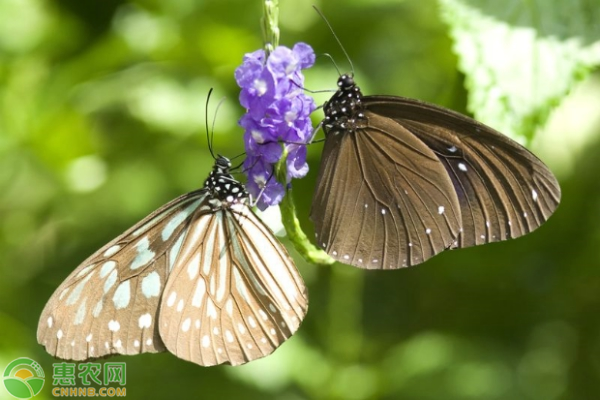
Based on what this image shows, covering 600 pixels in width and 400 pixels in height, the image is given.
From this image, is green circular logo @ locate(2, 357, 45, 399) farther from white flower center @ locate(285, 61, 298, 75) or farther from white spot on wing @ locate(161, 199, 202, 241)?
white flower center @ locate(285, 61, 298, 75)

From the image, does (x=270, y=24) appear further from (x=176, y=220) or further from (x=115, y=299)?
(x=115, y=299)

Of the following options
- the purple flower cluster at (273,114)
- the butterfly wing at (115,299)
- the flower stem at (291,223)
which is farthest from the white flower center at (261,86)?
the butterfly wing at (115,299)

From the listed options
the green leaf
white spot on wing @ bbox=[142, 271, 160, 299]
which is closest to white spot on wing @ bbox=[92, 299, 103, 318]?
white spot on wing @ bbox=[142, 271, 160, 299]

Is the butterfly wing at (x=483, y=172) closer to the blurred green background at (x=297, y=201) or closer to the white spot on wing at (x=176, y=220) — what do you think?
the white spot on wing at (x=176, y=220)

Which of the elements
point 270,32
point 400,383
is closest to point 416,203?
point 270,32

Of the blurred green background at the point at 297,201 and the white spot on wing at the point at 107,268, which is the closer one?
the white spot on wing at the point at 107,268

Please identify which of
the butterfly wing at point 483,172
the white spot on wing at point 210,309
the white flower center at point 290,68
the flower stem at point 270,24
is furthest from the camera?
the white spot on wing at point 210,309
